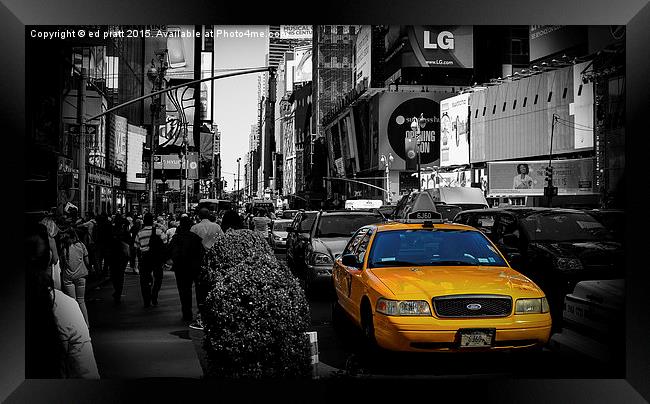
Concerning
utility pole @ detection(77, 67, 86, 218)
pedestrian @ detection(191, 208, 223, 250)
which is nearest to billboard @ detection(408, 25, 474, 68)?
pedestrian @ detection(191, 208, 223, 250)

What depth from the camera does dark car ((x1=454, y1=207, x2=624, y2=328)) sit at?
963 centimetres

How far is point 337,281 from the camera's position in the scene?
1012 cm

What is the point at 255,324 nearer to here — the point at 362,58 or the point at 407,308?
the point at 407,308

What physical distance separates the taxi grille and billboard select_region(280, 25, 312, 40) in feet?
10.6

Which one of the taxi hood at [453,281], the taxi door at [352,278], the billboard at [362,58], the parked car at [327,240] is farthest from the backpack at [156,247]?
the billboard at [362,58]

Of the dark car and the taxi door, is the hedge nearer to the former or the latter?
the taxi door

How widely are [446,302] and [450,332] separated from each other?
0.30 meters

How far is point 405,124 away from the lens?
8438cm

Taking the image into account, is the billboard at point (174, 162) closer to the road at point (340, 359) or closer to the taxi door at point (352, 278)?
the taxi door at point (352, 278)

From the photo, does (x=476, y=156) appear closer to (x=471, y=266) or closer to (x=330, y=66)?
(x=471, y=266)

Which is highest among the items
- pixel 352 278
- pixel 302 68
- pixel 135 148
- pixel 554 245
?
pixel 302 68

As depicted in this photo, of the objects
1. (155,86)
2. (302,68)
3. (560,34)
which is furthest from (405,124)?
(302,68)

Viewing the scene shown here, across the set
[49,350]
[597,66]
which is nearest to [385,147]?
[597,66]

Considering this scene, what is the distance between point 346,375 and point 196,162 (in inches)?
714
